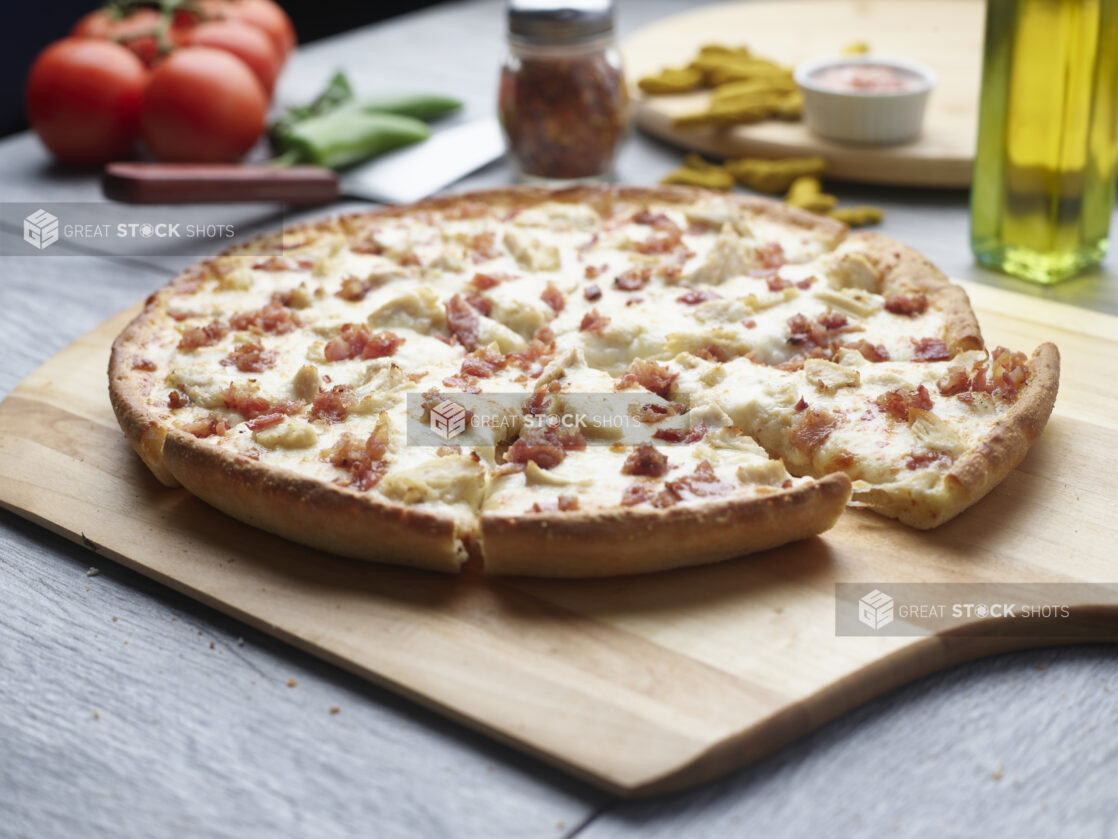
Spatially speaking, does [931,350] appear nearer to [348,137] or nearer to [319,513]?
[319,513]

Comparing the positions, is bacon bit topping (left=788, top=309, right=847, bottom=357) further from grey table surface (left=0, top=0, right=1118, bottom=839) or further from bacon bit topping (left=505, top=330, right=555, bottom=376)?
grey table surface (left=0, top=0, right=1118, bottom=839)

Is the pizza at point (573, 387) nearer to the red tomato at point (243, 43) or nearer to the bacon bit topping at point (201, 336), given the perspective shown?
the bacon bit topping at point (201, 336)

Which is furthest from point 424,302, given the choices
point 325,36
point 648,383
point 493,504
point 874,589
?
point 325,36

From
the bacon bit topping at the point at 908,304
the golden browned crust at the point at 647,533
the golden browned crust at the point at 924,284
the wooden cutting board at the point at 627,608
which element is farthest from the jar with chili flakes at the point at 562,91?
the golden browned crust at the point at 647,533

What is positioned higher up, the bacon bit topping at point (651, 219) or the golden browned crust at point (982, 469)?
the bacon bit topping at point (651, 219)

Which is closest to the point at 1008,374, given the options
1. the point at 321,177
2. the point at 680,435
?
the point at 680,435

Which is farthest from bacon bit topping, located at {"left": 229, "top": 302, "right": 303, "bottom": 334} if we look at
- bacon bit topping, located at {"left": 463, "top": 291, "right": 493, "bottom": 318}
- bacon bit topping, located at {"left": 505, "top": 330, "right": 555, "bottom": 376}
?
bacon bit topping, located at {"left": 505, "top": 330, "right": 555, "bottom": 376}
